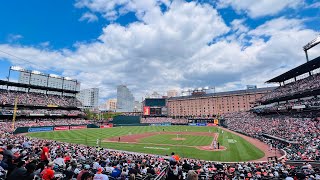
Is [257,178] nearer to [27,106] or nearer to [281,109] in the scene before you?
[281,109]

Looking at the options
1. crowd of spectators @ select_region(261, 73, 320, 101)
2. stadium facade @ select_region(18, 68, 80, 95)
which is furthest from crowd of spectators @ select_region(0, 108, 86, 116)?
crowd of spectators @ select_region(261, 73, 320, 101)

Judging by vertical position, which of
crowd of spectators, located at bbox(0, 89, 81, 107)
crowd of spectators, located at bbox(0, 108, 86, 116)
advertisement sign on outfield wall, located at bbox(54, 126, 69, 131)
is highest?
crowd of spectators, located at bbox(0, 89, 81, 107)

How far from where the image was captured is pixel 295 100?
43.1 m

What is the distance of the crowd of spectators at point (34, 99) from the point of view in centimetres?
5820

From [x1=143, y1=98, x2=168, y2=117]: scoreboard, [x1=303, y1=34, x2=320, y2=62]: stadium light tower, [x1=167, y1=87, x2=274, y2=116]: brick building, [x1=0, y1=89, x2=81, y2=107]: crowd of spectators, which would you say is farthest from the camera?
[x1=167, y1=87, x2=274, y2=116]: brick building

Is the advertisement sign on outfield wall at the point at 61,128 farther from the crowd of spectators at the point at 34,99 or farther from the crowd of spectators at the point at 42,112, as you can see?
the crowd of spectators at the point at 34,99

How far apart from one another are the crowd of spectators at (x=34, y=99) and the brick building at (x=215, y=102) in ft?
276

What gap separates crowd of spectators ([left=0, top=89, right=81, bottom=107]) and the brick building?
84.2m

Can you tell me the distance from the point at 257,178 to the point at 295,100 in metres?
42.1

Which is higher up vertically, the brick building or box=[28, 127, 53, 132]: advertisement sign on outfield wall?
the brick building

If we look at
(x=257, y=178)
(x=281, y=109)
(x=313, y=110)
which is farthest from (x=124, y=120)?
(x=257, y=178)

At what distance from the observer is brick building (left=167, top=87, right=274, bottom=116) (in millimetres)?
119762

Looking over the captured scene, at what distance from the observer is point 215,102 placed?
440ft

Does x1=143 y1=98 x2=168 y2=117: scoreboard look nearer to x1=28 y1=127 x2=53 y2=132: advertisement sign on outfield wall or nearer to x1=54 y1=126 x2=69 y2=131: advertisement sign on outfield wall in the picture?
x1=54 y1=126 x2=69 y2=131: advertisement sign on outfield wall
